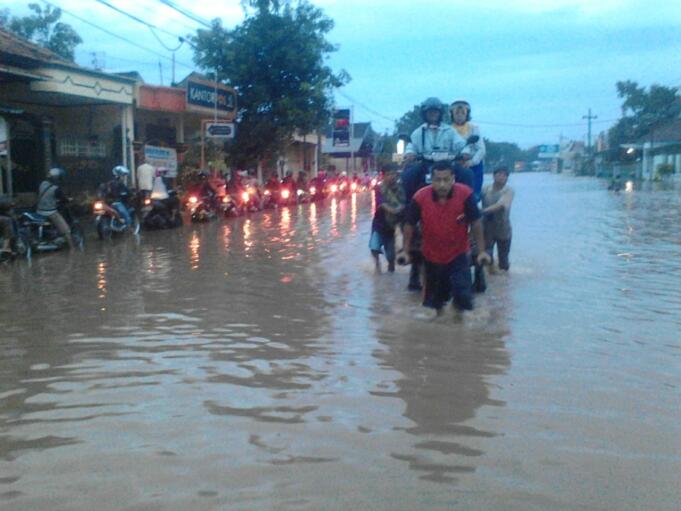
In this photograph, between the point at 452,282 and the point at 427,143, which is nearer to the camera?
the point at 452,282

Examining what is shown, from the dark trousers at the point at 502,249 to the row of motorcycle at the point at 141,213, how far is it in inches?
275

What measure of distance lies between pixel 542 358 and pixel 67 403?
316cm

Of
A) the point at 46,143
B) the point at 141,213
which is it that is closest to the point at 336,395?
the point at 141,213

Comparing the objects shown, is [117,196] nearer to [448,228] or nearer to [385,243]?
[385,243]

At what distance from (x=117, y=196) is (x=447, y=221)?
1148cm

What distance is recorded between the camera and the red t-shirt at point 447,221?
20.7ft

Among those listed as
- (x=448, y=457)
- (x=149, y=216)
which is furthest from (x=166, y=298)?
(x=149, y=216)

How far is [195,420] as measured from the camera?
4559mm

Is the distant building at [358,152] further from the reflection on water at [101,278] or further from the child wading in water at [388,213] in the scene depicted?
the child wading in water at [388,213]

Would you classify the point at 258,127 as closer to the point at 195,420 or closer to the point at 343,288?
the point at 343,288

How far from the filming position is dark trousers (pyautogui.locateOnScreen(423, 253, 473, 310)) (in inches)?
252

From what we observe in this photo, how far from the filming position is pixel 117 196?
16.5m

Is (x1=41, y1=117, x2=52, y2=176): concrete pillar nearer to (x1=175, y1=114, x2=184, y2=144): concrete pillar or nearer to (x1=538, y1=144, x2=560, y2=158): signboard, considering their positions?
(x1=175, y1=114, x2=184, y2=144): concrete pillar

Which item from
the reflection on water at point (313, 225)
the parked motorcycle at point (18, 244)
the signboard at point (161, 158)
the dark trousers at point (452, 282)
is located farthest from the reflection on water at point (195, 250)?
the dark trousers at point (452, 282)
